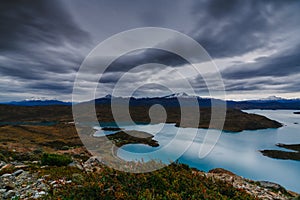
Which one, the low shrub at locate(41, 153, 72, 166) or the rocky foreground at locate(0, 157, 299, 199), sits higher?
the rocky foreground at locate(0, 157, 299, 199)

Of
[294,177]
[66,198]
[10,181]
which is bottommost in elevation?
[294,177]

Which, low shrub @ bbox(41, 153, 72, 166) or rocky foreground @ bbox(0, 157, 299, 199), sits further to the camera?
low shrub @ bbox(41, 153, 72, 166)

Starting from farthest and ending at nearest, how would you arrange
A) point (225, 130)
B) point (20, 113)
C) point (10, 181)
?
point (20, 113) < point (225, 130) < point (10, 181)

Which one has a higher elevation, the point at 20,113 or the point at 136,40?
the point at 136,40

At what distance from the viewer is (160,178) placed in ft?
17.7

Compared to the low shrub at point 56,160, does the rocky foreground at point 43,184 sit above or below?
above

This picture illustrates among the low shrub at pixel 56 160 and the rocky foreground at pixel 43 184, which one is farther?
the low shrub at pixel 56 160

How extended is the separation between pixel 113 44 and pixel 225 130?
→ 12681 centimetres

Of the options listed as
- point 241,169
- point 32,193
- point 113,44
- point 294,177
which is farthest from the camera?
point 241,169

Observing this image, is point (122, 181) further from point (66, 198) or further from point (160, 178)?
point (66, 198)

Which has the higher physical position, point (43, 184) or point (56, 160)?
point (43, 184)

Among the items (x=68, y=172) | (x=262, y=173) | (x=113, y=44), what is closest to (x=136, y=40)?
(x=113, y=44)

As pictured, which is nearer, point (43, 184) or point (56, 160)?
point (43, 184)

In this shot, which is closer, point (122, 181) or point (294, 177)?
point (122, 181)
